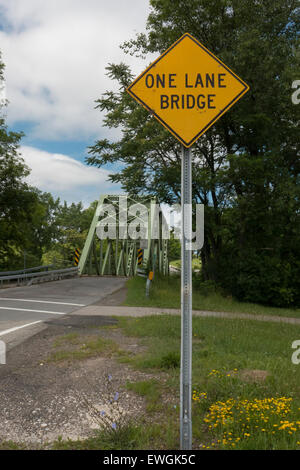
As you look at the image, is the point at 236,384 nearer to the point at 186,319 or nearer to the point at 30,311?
the point at 186,319

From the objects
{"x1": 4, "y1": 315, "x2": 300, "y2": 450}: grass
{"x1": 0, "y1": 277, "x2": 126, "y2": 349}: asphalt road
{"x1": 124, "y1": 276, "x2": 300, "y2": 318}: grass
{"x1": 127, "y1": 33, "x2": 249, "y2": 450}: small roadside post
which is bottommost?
{"x1": 124, "y1": 276, "x2": 300, "y2": 318}: grass

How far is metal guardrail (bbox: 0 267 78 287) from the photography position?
58.6 feet

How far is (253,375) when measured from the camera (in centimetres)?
430

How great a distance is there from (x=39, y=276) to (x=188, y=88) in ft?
64.0

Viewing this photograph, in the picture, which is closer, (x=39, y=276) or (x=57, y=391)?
(x=57, y=391)

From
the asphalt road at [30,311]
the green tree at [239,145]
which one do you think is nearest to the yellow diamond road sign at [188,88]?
the asphalt road at [30,311]

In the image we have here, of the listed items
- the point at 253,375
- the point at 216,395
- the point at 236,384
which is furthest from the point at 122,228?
the point at 216,395

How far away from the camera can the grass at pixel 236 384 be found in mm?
2920

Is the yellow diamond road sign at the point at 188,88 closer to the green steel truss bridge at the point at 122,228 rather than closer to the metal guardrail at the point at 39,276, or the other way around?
the metal guardrail at the point at 39,276

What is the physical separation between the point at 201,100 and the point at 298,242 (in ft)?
44.4

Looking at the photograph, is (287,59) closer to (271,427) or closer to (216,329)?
(216,329)

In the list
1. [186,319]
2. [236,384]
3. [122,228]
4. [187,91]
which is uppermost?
[122,228]

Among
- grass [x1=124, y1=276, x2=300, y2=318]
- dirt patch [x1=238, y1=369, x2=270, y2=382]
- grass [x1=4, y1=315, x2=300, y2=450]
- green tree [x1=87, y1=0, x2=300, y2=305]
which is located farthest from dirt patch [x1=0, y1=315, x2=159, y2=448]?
green tree [x1=87, y1=0, x2=300, y2=305]

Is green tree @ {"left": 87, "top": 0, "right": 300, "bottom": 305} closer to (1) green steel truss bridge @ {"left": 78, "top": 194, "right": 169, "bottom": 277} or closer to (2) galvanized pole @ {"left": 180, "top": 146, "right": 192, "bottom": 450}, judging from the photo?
(1) green steel truss bridge @ {"left": 78, "top": 194, "right": 169, "bottom": 277}
